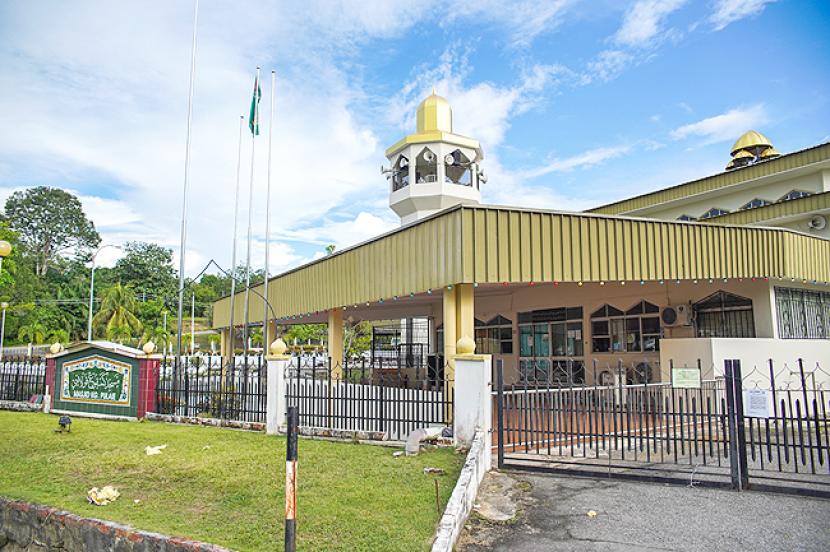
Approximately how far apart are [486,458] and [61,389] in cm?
1131

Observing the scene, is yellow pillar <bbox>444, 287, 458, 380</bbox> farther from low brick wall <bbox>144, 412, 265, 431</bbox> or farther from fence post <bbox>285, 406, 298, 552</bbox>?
fence post <bbox>285, 406, 298, 552</bbox>

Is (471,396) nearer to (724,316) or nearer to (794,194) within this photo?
(724,316)

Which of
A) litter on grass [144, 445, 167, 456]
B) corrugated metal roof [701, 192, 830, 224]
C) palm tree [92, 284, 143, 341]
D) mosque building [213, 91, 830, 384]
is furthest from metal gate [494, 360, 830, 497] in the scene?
palm tree [92, 284, 143, 341]

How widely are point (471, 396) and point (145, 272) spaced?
7251cm

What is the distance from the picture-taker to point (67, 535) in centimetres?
603

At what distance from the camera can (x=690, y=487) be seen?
A: 22.6 feet

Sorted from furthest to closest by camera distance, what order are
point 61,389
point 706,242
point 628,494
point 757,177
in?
point 757,177, point 61,389, point 706,242, point 628,494

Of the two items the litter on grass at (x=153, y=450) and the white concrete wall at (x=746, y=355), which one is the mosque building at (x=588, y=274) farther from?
the litter on grass at (x=153, y=450)

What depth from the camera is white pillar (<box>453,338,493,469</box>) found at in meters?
8.10

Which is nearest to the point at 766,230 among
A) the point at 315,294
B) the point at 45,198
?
the point at 315,294

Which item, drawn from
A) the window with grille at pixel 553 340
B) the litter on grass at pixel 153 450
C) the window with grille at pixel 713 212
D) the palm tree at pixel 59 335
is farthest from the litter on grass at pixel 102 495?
the palm tree at pixel 59 335

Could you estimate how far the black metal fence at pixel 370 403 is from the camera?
30.4 feet

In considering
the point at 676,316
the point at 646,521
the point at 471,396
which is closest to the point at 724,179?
the point at 676,316

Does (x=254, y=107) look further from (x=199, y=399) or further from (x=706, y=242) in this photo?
(x=706, y=242)
